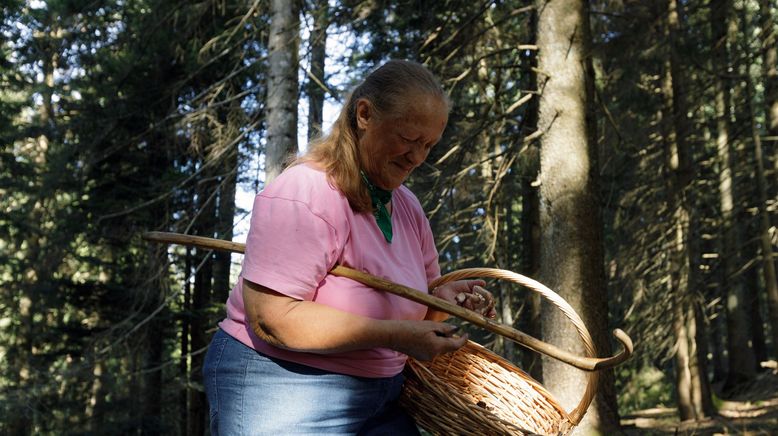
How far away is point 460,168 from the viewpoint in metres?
6.42

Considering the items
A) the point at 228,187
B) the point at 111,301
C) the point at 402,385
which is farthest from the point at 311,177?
the point at 111,301

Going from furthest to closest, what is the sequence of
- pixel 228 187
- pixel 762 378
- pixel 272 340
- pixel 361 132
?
pixel 762 378 → pixel 228 187 → pixel 361 132 → pixel 272 340

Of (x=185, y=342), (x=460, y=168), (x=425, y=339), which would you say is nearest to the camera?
(x=425, y=339)

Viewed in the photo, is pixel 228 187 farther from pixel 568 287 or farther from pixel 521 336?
pixel 521 336

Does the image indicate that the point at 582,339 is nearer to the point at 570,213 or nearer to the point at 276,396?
the point at 276,396

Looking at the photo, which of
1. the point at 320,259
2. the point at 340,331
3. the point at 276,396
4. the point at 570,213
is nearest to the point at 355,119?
the point at 320,259

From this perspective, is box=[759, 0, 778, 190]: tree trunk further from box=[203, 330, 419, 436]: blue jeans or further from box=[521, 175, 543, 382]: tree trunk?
box=[203, 330, 419, 436]: blue jeans

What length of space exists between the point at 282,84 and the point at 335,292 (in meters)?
5.32

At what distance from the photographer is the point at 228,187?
8570mm

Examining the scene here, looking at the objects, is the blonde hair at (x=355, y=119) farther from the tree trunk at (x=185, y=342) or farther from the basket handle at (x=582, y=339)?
the tree trunk at (x=185, y=342)

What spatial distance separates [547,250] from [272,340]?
3.87 m

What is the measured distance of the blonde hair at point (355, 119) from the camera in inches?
69.4

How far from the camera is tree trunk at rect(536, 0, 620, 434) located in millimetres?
5109

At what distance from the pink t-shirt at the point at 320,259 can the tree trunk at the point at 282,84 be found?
4808mm
